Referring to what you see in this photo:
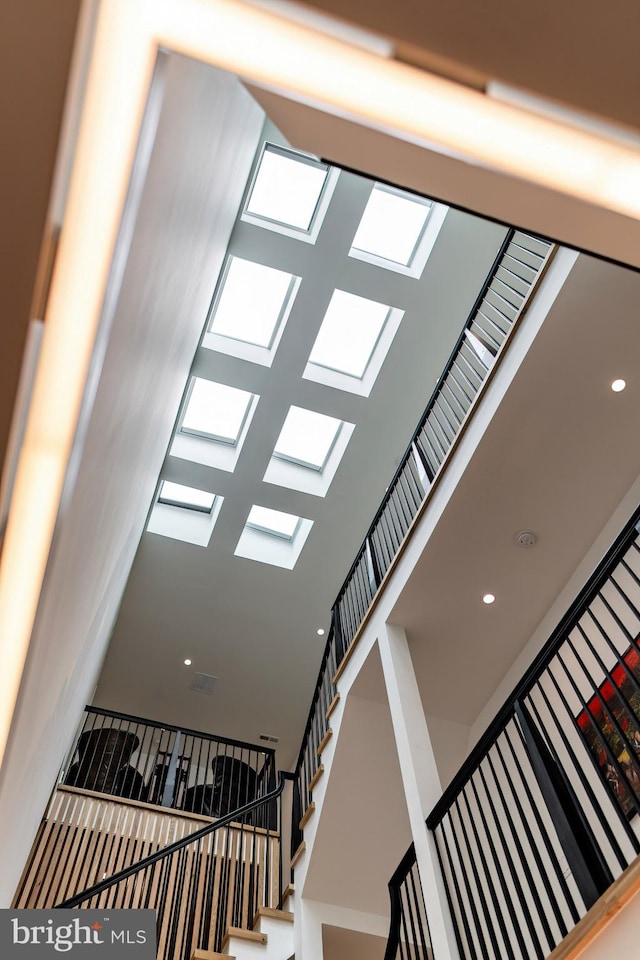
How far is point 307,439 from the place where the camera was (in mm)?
9422

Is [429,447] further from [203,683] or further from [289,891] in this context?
[203,683]

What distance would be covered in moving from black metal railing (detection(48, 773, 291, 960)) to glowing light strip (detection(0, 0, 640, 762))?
536 cm

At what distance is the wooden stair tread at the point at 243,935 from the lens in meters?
5.28

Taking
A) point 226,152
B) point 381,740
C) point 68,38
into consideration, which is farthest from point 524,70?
point 381,740

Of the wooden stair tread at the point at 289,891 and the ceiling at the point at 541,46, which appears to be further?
the wooden stair tread at the point at 289,891

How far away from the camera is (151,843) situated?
7.00 m

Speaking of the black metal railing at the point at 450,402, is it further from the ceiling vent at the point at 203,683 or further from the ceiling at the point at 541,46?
the ceiling vent at the point at 203,683

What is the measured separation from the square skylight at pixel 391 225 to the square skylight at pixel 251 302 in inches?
38.0

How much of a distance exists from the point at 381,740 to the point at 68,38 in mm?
5495

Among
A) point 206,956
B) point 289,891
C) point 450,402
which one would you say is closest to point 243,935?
point 206,956

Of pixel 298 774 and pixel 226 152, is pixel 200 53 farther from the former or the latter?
pixel 298 774

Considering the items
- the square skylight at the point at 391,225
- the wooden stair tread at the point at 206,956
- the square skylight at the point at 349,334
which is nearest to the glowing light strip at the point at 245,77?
the wooden stair tread at the point at 206,956

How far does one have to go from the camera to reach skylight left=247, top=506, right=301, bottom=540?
10.1m

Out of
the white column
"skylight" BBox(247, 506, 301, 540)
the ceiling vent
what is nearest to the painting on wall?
the white column
